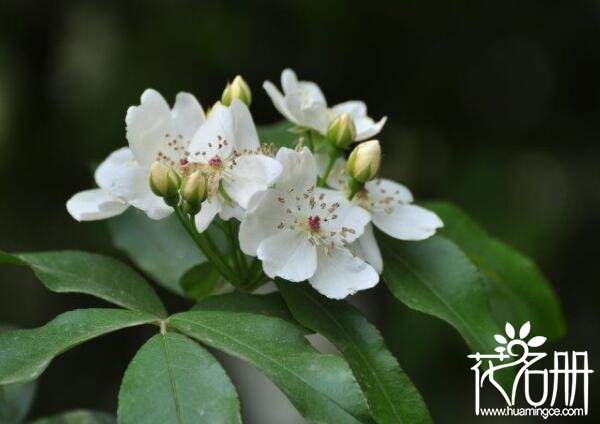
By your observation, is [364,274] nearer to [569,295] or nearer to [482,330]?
[482,330]

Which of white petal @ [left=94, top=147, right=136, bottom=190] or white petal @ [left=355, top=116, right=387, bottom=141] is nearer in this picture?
white petal @ [left=94, top=147, right=136, bottom=190]

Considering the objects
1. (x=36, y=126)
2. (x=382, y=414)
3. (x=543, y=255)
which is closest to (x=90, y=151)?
(x=36, y=126)

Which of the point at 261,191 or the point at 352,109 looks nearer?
the point at 261,191

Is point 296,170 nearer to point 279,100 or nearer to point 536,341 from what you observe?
point 279,100

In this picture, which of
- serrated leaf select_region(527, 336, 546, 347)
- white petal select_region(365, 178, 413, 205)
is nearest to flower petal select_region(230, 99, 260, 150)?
white petal select_region(365, 178, 413, 205)

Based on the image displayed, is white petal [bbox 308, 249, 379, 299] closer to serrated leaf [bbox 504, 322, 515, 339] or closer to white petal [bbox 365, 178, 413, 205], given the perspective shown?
white petal [bbox 365, 178, 413, 205]

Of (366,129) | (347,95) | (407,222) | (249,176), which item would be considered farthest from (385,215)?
(347,95)
